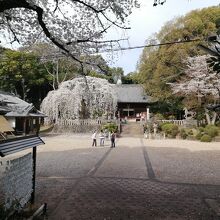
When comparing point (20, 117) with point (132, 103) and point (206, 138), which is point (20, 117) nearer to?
point (206, 138)

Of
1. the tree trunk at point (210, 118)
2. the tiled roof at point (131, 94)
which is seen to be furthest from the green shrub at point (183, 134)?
the tiled roof at point (131, 94)

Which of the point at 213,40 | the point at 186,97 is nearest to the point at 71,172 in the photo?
the point at 213,40

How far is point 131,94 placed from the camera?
48.8 m

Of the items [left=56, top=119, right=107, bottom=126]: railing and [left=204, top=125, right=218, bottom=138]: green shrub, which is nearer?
[left=204, top=125, right=218, bottom=138]: green shrub

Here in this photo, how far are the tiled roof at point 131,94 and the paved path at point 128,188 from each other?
31.3 m

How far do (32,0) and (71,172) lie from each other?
20.8ft

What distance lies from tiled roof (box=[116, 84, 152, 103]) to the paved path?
3127 cm

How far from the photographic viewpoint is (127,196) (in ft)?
28.3

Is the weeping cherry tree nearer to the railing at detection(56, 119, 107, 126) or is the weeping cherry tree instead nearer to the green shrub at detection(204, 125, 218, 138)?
the railing at detection(56, 119, 107, 126)

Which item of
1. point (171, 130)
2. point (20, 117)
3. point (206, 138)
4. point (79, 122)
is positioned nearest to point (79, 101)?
point (79, 122)

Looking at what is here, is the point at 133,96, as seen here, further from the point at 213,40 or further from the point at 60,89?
the point at 213,40

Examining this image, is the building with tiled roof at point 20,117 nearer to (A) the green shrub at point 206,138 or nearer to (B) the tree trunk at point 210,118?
(A) the green shrub at point 206,138

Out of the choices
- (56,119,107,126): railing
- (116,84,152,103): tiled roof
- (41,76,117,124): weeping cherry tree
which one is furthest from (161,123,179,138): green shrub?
(116,84,152,103): tiled roof

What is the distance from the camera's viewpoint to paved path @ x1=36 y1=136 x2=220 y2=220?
7285 mm
